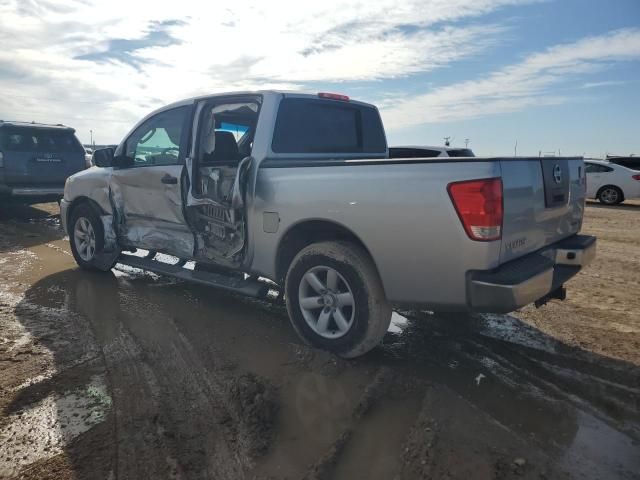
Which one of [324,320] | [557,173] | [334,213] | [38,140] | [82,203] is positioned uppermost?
[38,140]

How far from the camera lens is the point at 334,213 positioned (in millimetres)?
3391

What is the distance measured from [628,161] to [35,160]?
17.6 m

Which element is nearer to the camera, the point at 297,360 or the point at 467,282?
the point at 467,282

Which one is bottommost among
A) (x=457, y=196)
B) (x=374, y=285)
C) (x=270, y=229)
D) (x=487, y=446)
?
(x=487, y=446)

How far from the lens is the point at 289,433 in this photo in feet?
8.68

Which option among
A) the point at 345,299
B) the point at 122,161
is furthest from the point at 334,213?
the point at 122,161

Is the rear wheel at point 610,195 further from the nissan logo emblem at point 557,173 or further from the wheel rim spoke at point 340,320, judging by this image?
the wheel rim spoke at point 340,320

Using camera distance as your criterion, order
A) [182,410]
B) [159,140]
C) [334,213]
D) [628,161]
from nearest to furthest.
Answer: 1. [182,410]
2. [334,213]
3. [159,140]
4. [628,161]

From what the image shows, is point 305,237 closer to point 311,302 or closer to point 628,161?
point 311,302

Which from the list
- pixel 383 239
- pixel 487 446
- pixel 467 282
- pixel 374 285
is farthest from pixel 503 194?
pixel 487 446

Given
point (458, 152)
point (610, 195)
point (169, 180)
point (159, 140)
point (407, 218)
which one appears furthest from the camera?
point (610, 195)

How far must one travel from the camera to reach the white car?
15250 millimetres

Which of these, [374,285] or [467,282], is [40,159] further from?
[467,282]

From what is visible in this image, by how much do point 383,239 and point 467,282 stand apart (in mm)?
613
